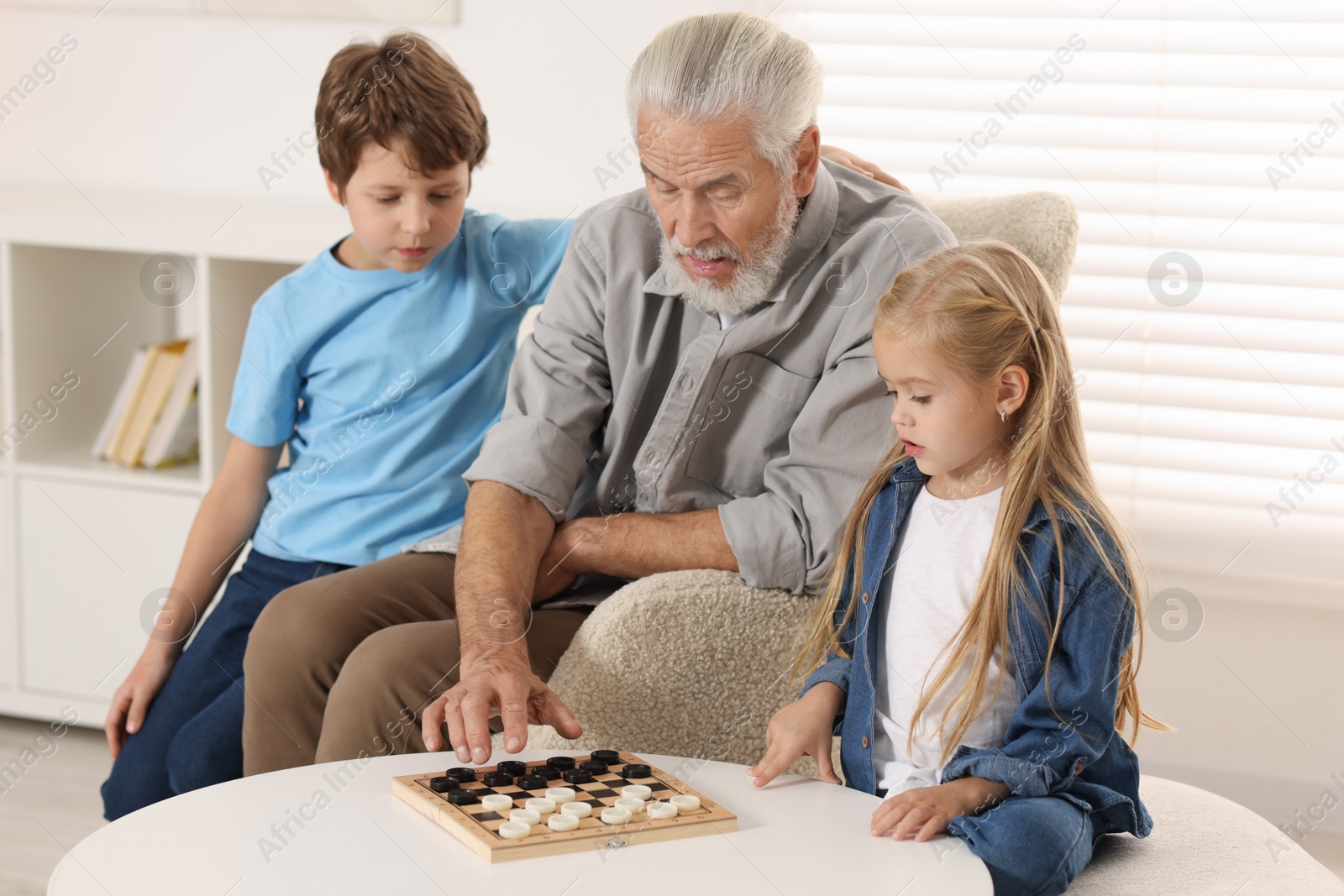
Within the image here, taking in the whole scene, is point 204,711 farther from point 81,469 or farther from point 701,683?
point 81,469

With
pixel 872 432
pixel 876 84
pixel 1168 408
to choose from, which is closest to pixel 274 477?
pixel 872 432

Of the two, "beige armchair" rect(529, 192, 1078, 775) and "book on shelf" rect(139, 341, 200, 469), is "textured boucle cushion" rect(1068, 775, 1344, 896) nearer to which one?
"beige armchair" rect(529, 192, 1078, 775)

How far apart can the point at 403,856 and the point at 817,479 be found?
673mm

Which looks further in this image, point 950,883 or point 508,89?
point 508,89

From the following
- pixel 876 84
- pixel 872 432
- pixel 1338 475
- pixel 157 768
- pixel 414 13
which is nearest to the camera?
pixel 872 432

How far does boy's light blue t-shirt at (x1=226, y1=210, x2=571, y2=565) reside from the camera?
178 centimetres

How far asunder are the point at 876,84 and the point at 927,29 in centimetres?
13

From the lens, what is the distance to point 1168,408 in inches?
93.5

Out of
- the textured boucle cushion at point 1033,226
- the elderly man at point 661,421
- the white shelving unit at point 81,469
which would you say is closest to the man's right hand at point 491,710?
the elderly man at point 661,421

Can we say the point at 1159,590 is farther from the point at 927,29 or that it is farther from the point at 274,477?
the point at 274,477

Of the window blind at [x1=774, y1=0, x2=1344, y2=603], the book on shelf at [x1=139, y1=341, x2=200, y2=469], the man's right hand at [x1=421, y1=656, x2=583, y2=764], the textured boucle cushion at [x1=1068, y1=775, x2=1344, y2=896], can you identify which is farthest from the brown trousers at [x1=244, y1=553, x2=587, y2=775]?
the window blind at [x1=774, y1=0, x2=1344, y2=603]

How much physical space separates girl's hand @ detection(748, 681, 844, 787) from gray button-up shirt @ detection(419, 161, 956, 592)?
162 mm

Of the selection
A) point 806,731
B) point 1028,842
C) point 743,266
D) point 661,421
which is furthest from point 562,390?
point 1028,842

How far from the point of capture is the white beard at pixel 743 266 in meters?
1.46
